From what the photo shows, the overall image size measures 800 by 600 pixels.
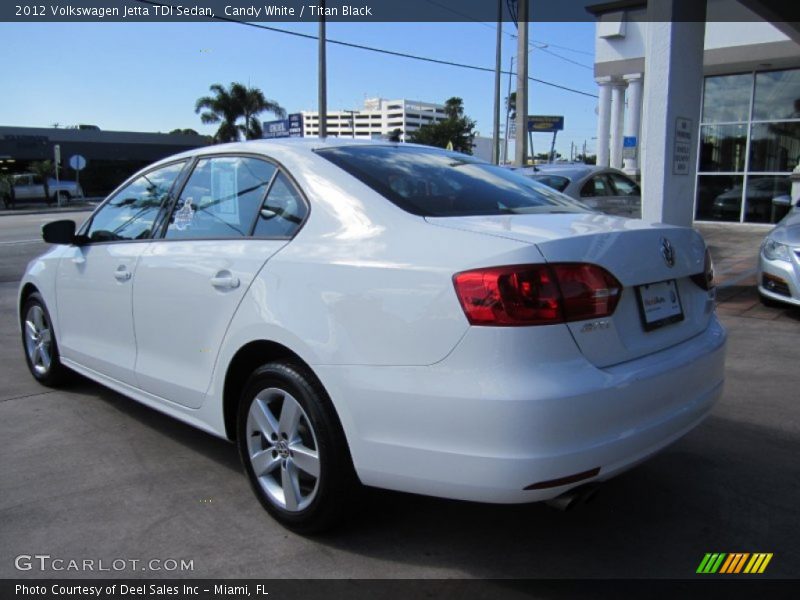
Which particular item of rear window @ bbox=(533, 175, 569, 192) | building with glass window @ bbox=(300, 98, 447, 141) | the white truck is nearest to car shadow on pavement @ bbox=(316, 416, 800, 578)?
rear window @ bbox=(533, 175, 569, 192)

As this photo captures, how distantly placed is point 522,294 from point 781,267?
19.7 feet

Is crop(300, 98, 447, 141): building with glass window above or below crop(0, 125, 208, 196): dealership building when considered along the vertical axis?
above

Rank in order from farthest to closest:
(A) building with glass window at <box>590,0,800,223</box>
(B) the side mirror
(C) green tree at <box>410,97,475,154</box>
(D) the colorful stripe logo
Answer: (C) green tree at <box>410,97,475,154</box> → (A) building with glass window at <box>590,0,800,223</box> → (B) the side mirror → (D) the colorful stripe logo

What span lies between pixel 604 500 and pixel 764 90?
16025mm

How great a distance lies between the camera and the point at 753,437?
12.9 ft

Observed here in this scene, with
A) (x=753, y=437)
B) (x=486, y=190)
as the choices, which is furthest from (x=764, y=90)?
(x=486, y=190)

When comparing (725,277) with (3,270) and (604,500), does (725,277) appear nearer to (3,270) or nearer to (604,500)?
(604,500)

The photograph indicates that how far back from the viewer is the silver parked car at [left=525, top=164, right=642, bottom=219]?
917 cm

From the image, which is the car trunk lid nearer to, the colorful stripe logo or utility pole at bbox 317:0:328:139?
the colorful stripe logo

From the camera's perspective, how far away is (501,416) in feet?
7.21

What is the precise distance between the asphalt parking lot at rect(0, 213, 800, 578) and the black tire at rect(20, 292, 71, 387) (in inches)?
20.6

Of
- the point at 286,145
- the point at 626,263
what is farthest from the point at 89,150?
the point at 626,263

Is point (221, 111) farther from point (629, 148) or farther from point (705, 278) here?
point (705, 278)

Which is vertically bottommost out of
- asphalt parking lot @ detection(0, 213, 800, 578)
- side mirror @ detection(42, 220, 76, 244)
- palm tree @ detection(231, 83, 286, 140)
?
asphalt parking lot @ detection(0, 213, 800, 578)
